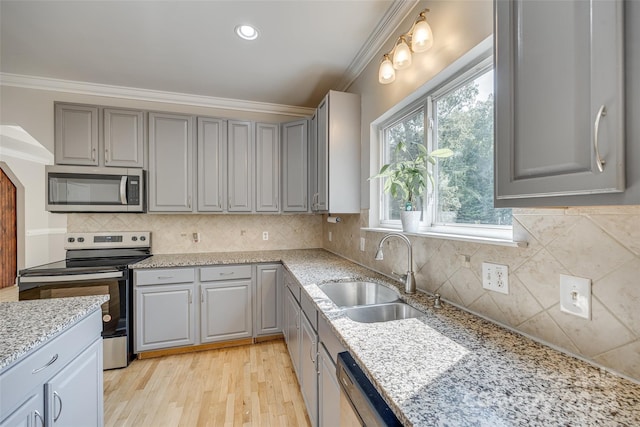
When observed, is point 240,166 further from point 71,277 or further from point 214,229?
point 71,277

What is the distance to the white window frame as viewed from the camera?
121 centimetres

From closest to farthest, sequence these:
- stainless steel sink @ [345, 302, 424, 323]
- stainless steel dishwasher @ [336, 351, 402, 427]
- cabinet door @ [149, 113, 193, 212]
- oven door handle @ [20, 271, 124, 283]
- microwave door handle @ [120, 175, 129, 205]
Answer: stainless steel dishwasher @ [336, 351, 402, 427] → stainless steel sink @ [345, 302, 424, 323] → oven door handle @ [20, 271, 124, 283] → microwave door handle @ [120, 175, 129, 205] → cabinet door @ [149, 113, 193, 212]

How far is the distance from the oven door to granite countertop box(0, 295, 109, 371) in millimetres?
971

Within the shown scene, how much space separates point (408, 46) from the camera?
5.07 ft

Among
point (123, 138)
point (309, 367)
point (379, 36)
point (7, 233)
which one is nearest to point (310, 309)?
point (309, 367)

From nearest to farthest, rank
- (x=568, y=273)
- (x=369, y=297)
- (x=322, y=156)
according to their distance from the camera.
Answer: (x=568, y=273) < (x=369, y=297) < (x=322, y=156)

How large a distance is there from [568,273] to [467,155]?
2.35ft

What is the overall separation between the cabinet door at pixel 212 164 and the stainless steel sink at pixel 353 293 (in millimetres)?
1643

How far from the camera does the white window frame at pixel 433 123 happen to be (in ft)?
3.96

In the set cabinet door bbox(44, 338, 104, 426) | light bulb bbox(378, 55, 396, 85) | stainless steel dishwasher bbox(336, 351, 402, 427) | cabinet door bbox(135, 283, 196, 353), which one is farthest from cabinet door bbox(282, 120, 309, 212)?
stainless steel dishwasher bbox(336, 351, 402, 427)

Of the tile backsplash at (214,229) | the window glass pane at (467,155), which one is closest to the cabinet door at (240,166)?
the tile backsplash at (214,229)

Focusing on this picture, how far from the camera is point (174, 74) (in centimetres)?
252

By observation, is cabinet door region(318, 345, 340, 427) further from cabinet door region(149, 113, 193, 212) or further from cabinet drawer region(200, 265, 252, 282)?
cabinet door region(149, 113, 193, 212)

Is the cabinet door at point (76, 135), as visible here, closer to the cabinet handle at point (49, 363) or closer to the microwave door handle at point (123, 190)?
the microwave door handle at point (123, 190)
